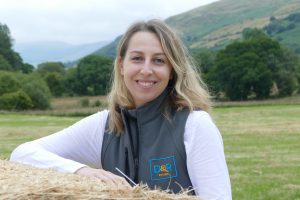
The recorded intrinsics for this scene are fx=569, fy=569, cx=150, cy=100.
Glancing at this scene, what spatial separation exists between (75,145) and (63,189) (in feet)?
3.99

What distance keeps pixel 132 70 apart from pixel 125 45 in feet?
0.61

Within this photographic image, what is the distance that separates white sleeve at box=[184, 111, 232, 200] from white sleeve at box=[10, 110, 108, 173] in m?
0.73

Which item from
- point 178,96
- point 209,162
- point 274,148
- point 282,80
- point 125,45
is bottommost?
point 282,80

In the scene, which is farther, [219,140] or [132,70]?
[132,70]

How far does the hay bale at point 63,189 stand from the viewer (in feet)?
8.25

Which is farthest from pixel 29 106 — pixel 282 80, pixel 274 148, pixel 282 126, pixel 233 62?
pixel 274 148

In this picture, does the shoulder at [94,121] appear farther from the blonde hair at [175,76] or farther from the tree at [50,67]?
the tree at [50,67]

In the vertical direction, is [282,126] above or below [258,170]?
below

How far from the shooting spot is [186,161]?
3229 mm

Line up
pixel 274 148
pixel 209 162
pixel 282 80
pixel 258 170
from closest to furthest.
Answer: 1. pixel 209 162
2. pixel 258 170
3. pixel 274 148
4. pixel 282 80

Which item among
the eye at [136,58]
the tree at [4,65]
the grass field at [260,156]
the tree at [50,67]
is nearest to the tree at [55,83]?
the tree at [4,65]

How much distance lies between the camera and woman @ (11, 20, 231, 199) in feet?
10.5

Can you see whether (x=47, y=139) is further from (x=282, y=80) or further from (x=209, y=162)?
(x=282, y=80)

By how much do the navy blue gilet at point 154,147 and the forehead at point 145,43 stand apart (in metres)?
0.29
